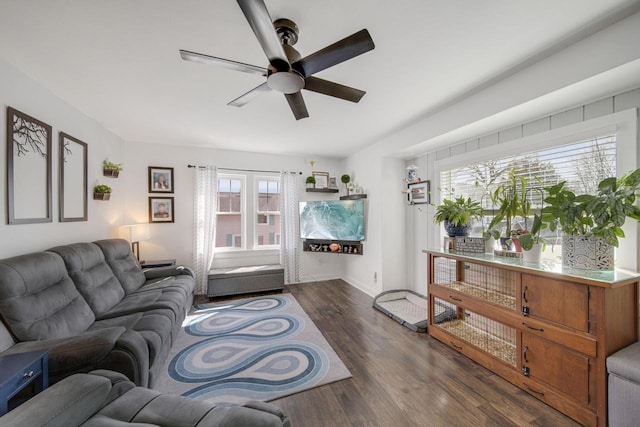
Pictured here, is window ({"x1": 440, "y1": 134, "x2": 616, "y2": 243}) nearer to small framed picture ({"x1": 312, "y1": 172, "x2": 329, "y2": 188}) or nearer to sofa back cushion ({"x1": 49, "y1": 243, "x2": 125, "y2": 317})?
small framed picture ({"x1": 312, "y1": 172, "x2": 329, "y2": 188})

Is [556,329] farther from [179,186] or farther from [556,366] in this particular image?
[179,186]

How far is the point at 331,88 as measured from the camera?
1664 millimetres

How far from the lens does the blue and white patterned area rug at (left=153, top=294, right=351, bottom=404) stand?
6.04 feet

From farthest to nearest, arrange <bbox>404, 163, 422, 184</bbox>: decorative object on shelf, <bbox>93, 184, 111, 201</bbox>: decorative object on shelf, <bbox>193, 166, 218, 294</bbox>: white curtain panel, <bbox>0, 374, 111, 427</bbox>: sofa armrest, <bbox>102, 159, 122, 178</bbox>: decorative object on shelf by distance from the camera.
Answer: <bbox>193, 166, 218, 294</bbox>: white curtain panel < <bbox>404, 163, 422, 184</bbox>: decorative object on shelf < <bbox>102, 159, 122, 178</bbox>: decorative object on shelf < <bbox>93, 184, 111, 201</bbox>: decorative object on shelf < <bbox>0, 374, 111, 427</bbox>: sofa armrest

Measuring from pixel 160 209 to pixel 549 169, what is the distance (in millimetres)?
4956

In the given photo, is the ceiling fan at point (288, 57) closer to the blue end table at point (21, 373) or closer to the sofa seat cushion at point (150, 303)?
the blue end table at point (21, 373)

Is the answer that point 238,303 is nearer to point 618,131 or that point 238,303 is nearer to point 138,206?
point 138,206

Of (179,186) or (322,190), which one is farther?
(322,190)

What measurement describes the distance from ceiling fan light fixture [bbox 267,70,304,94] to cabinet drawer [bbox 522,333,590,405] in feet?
7.99

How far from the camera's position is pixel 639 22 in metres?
1.35

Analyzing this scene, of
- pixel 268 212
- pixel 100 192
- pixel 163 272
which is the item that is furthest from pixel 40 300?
pixel 268 212

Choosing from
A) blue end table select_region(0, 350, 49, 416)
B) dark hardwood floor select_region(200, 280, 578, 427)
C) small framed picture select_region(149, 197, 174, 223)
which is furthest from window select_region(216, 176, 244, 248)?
blue end table select_region(0, 350, 49, 416)

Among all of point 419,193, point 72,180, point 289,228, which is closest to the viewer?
point 72,180

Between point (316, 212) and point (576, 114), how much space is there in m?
3.35
